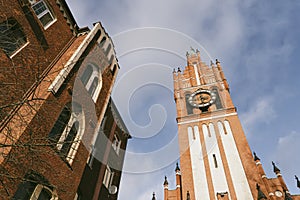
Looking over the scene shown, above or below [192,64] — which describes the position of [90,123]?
below

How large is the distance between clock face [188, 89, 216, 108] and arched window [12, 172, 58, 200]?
62.8ft

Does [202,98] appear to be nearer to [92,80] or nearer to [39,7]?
[92,80]

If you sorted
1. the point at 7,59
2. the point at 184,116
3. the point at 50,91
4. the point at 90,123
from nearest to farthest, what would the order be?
the point at 7,59, the point at 50,91, the point at 90,123, the point at 184,116

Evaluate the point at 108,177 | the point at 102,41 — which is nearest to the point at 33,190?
the point at 108,177

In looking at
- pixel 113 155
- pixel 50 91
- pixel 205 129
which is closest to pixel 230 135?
pixel 205 129

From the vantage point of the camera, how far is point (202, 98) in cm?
2494

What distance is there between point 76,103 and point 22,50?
3.10m

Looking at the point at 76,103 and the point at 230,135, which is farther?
the point at 230,135

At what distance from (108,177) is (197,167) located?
321 inches

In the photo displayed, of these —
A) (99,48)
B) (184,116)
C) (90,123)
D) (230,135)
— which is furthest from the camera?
(184,116)

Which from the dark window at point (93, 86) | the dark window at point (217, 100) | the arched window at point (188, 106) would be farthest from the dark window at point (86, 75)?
the dark window at point (217, 100)

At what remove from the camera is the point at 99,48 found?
13.2 metres

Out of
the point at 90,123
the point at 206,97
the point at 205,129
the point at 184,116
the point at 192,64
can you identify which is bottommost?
the point at 90,123

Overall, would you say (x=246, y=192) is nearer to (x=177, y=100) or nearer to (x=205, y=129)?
(x=205, y=129)
